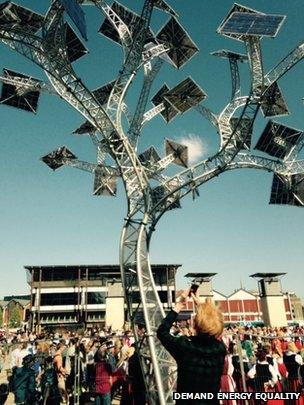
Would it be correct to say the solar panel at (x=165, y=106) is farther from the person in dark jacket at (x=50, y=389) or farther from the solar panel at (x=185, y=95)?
the person in dark jacket at (x=50, y=389)

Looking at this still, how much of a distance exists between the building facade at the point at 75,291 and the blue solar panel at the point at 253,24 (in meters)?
51.0

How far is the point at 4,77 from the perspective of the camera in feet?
46.2

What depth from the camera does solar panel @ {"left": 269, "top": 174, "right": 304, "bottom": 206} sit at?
18769 mm

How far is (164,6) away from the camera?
13.1 meters

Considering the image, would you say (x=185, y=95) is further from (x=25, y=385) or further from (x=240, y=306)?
(x=240, y=306)

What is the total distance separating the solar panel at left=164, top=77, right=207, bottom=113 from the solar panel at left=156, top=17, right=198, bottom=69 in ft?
3.20

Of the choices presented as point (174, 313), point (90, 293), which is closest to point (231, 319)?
point (90, 293)

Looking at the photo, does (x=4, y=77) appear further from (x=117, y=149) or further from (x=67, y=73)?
(x=117, y=149)

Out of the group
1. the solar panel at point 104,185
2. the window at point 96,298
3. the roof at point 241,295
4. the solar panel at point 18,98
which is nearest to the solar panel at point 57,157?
the solar panel at point 104,185

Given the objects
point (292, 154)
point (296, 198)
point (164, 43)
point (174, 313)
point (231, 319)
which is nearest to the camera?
point (174, 313)

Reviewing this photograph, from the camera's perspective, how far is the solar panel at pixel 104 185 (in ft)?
66.0

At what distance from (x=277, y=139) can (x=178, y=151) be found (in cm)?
543

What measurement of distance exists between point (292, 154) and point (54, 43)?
515 inches

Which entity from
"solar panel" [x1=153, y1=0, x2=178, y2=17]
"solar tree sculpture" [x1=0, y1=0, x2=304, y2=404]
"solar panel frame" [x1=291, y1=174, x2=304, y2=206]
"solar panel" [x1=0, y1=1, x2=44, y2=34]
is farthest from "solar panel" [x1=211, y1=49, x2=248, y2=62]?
"solar panel" [x1=0, y1=1, x2=44, y2=34]
